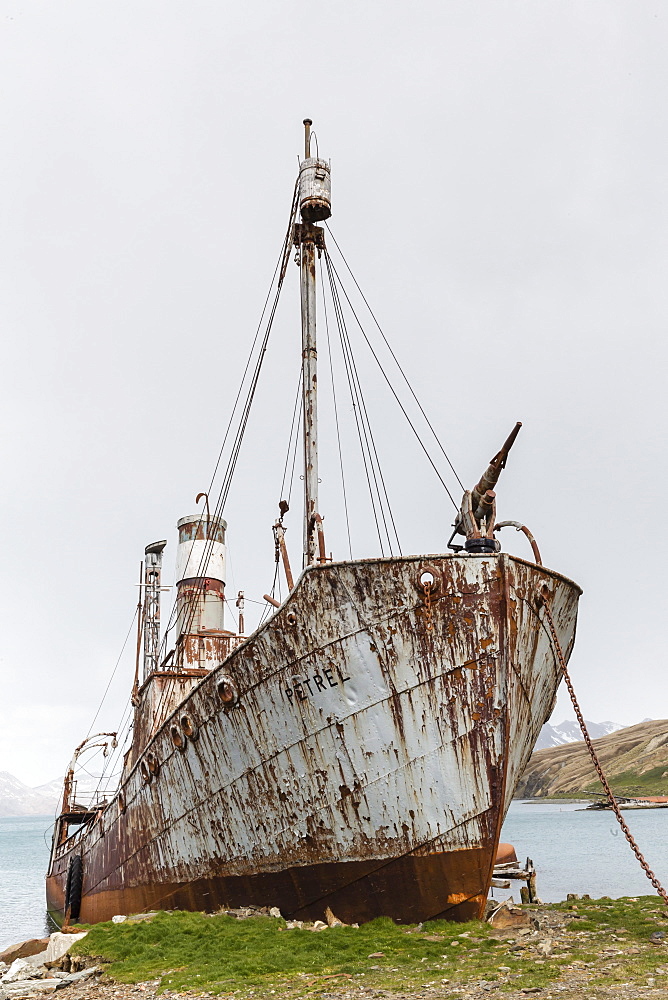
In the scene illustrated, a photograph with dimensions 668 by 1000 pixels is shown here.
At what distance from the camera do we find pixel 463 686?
974cm

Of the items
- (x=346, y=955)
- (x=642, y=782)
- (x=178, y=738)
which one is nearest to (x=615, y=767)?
(x=642, y=782)

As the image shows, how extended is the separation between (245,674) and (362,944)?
12.2 feet

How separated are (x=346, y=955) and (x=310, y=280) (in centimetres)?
1031

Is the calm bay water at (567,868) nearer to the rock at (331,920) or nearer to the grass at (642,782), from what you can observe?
the rock at (331,920)

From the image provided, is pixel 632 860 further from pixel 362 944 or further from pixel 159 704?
pixel 362 944

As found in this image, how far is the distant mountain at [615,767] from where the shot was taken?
3794 inches

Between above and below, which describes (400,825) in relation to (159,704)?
below

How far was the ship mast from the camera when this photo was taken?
1234 centimetres

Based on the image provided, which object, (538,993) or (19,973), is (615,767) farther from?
(538,993)

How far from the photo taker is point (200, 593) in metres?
19.2

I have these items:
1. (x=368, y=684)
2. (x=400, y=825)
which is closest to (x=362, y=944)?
(x=400, y=825)

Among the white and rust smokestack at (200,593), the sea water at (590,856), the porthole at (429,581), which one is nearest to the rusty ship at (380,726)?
the porthole at (429,581)

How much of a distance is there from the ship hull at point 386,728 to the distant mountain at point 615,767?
273 ft

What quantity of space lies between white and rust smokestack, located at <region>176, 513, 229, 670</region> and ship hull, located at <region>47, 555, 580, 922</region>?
749 cm
